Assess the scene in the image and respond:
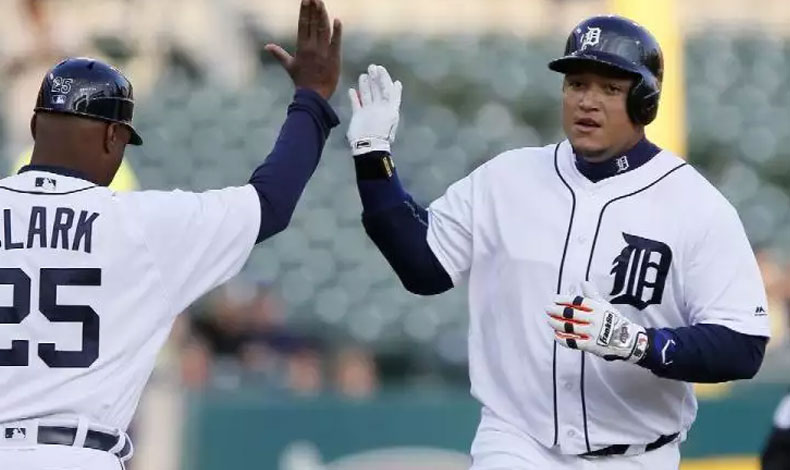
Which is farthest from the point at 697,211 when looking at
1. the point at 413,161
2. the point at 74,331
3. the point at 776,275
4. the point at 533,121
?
the point at 533,121

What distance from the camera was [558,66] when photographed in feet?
15.9

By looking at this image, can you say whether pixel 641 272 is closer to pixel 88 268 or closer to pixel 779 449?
pixel 779 449

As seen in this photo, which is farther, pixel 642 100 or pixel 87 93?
pixel 642 100

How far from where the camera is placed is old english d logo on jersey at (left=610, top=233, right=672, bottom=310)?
186 inches

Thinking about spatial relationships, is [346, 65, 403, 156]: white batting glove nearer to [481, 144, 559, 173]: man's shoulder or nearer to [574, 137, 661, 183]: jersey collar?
[481, 144, 559, 173]: man's shoulder

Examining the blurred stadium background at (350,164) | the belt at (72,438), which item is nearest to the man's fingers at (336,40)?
the belt at (72,438)

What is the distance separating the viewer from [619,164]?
4.89 metres

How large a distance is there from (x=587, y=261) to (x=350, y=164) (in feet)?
33.1

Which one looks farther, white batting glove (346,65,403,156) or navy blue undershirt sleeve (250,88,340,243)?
white batting glove (346,65,403,156)

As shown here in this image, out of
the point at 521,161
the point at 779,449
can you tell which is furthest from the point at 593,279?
the point at 779,449

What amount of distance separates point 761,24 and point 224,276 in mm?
16402

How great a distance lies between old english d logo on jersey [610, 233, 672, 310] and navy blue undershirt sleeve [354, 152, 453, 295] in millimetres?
507

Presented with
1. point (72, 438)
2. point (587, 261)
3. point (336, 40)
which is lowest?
point (72, 438)

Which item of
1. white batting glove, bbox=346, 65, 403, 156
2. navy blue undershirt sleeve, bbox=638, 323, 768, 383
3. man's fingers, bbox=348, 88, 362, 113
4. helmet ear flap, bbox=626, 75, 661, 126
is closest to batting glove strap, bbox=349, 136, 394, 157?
white batting glove, bbox=346, 65, 403, 156
